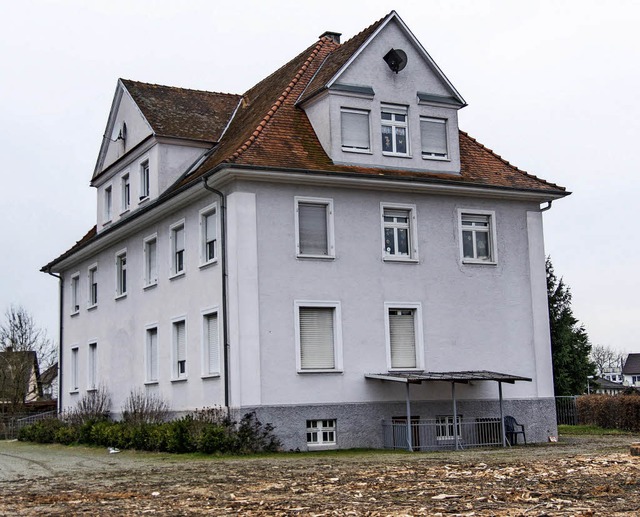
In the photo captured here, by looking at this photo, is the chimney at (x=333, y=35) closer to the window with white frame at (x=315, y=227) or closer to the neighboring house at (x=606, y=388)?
the window with white frame at (x=315, y=227)

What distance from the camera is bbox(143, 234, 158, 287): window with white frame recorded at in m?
32.7

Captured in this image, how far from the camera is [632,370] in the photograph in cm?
14562

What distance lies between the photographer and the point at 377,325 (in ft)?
92.1

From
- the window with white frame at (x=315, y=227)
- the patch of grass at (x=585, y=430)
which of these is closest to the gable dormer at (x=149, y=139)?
the window with white frame at (x=315, y=227)

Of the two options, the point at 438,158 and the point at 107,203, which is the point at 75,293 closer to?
the point at 107,203

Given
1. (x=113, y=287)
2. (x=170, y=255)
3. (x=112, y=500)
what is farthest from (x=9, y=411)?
(x=112, y=500)

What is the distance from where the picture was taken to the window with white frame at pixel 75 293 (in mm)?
40469

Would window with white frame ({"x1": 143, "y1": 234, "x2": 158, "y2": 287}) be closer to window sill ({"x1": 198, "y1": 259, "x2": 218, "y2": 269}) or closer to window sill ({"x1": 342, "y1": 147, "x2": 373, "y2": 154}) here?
window sill ({"x1": 198, "y1": 259, "x2": 218, "y2": 269})

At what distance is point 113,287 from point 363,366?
39.2 ft

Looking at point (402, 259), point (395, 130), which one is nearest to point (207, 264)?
point (402, 259)

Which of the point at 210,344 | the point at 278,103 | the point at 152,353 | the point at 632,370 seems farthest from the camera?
the point at 632,370

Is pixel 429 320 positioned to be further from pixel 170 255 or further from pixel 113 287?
pixel 113 287

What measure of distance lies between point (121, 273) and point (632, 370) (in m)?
122

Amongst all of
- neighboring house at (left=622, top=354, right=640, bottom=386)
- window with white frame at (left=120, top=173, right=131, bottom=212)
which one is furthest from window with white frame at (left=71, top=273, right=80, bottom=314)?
neighboring house at (left=622, top=354, right=640, bottom=386)
